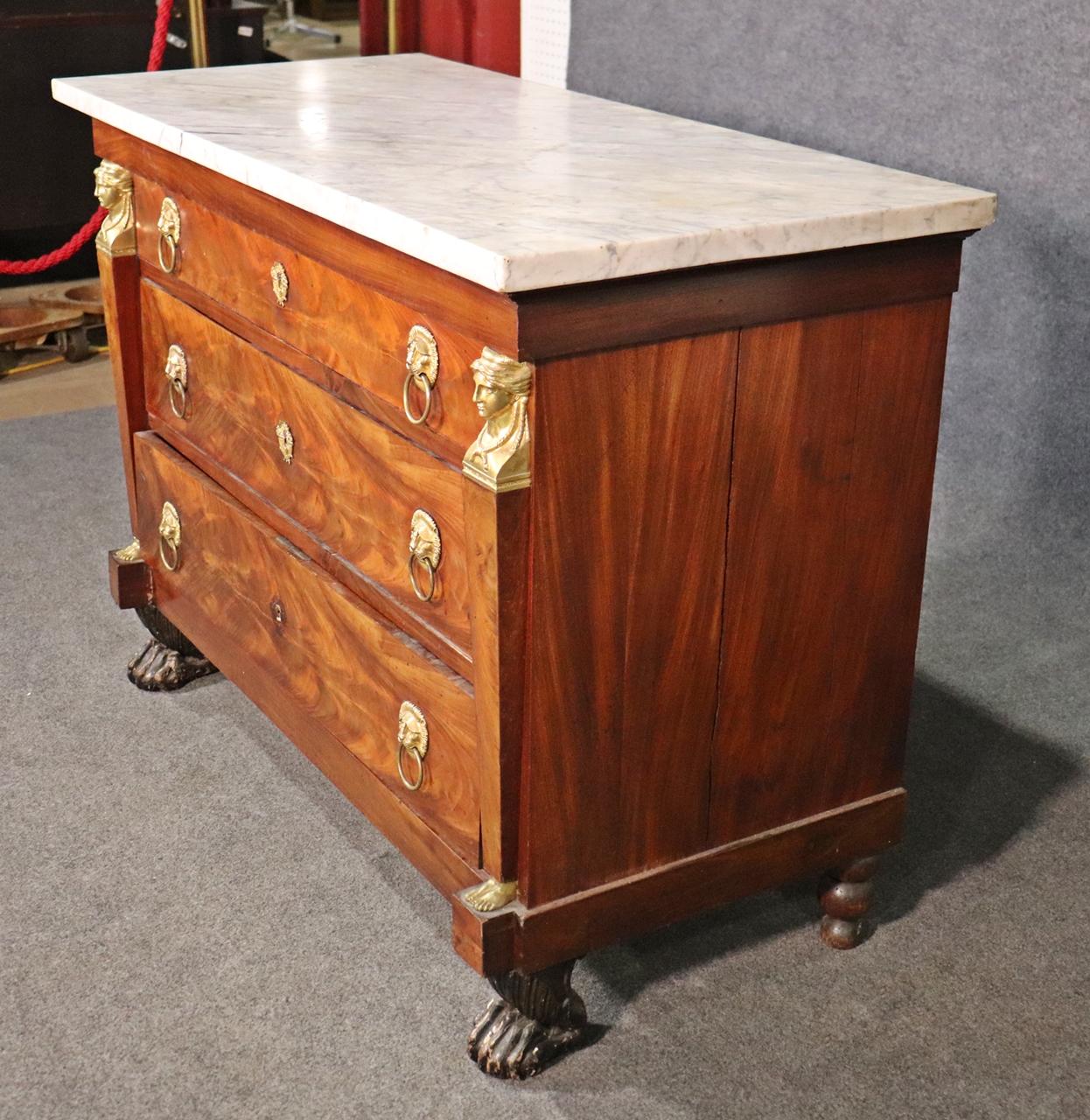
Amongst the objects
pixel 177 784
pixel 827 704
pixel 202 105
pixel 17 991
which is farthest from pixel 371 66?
pixel 17 991

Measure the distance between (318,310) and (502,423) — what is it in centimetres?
48

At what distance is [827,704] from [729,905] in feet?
1.33

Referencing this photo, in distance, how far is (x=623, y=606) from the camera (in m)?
1.66

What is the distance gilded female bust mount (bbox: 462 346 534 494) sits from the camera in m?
1.49

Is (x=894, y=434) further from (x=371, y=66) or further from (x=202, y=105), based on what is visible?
(x=371, y=66)

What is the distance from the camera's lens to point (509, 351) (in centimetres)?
149

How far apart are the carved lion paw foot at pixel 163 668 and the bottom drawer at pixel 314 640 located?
0.38 feet

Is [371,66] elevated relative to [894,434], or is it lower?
elevated

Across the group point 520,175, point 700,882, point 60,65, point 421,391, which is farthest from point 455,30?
point 700,882

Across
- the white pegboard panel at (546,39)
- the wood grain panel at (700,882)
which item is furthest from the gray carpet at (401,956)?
the white pegboard panel at (546,39)

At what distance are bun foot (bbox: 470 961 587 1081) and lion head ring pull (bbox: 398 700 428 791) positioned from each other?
258mm

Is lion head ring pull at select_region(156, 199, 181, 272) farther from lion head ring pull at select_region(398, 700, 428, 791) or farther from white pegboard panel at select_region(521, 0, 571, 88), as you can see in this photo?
white pegboard panel at select_region(521, 0, 571, 88)

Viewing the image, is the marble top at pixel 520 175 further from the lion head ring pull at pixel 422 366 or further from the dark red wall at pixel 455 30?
the dark red wall at pixel 455 30

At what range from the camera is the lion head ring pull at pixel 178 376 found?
7.72ft
